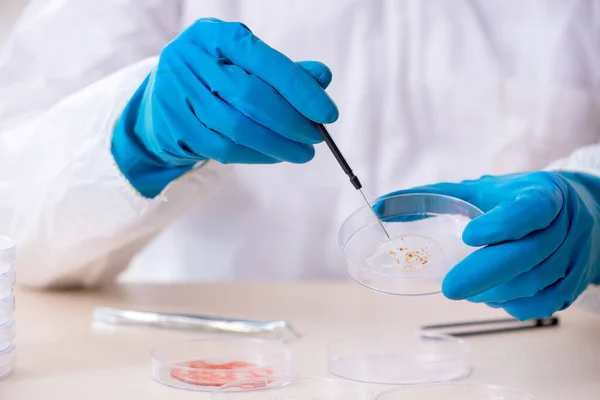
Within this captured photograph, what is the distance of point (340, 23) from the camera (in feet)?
6.24

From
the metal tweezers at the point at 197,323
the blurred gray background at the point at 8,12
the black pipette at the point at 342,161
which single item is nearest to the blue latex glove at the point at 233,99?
the black pipette at the point at 342,161

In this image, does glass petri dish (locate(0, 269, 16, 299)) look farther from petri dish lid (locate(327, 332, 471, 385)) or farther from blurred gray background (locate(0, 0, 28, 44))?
blurred gray background (locate(0, 0, 28, 44))

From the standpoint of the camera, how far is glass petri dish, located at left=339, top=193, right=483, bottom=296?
118cm

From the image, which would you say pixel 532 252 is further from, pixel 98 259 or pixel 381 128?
pixel 98 259

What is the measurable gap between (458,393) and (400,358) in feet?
0.59

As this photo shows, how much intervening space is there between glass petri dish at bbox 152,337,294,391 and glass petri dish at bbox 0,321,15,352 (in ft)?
0.72

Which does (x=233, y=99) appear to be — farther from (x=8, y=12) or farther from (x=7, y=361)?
(x=8, y=12)

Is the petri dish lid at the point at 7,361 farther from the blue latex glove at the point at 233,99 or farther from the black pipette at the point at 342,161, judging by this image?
the black pipette at the point at 342,161

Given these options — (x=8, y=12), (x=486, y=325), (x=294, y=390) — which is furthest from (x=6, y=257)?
(x=8, y=12)

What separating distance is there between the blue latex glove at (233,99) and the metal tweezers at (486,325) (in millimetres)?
438

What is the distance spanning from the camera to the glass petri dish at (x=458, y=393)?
→ 1060 millimetres

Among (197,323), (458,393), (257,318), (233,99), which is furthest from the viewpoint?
(257,318)

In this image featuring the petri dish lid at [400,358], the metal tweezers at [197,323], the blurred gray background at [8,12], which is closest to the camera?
the petri dish lid at [400,358]

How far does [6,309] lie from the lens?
113 centimetres
